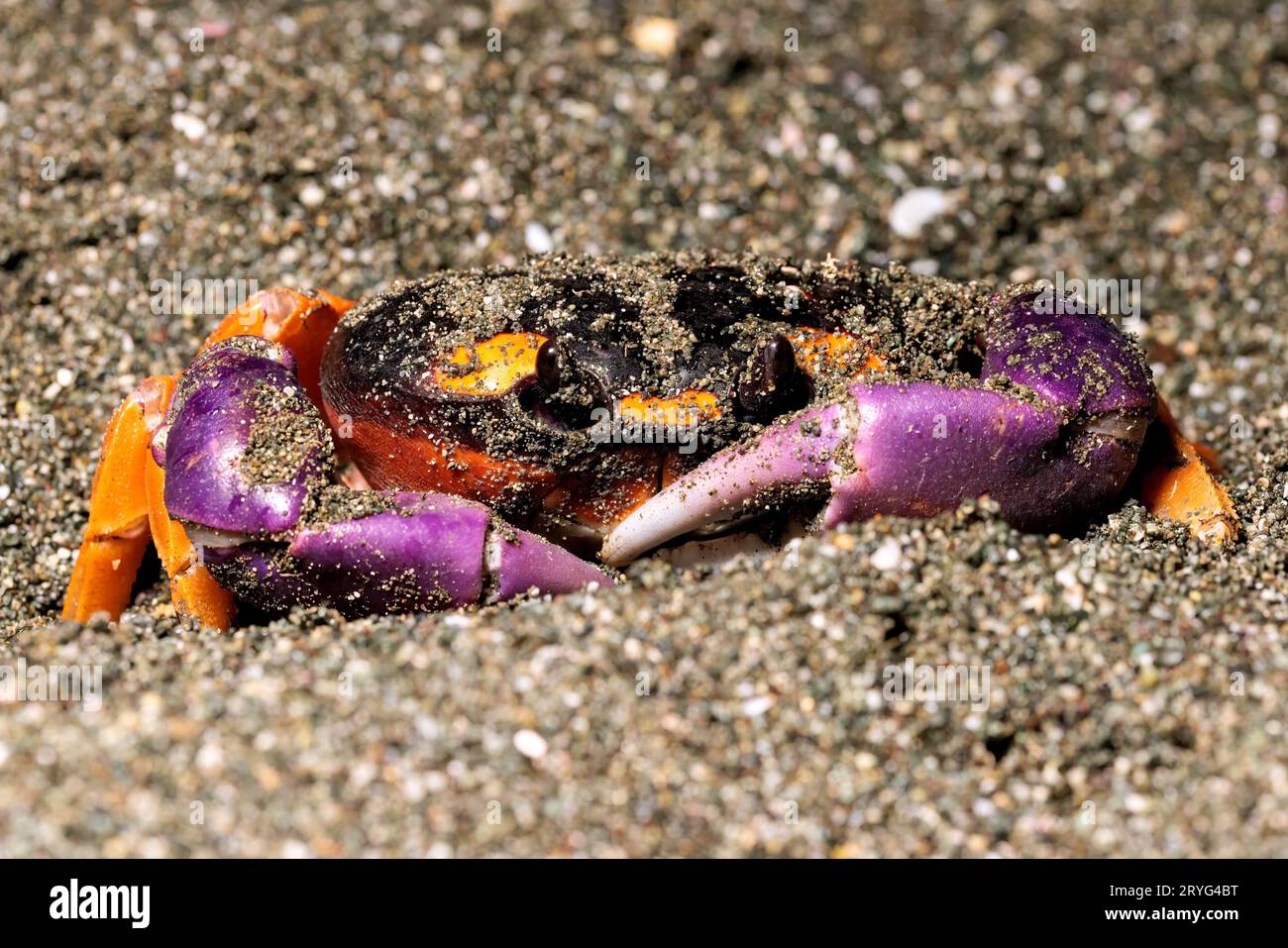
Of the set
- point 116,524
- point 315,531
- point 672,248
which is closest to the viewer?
point 315,531

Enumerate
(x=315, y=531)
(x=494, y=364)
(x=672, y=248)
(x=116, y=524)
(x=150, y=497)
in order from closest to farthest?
(x=315, y=531)
(x=494, y=364)
(x=150, y=497)
(x=116, y=524)
(x=672, y=248)

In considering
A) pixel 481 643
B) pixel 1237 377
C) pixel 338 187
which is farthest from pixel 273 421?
pixel 1237 377

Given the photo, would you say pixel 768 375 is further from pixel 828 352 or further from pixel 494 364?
pixel 494 364

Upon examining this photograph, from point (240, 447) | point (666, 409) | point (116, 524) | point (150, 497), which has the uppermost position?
point (666, 409)

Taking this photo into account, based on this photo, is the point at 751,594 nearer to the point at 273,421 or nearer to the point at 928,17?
the point at 273,421

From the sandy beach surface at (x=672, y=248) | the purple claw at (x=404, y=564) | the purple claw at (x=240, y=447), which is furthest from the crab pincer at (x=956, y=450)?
the purple claw at (x=240, y=447)

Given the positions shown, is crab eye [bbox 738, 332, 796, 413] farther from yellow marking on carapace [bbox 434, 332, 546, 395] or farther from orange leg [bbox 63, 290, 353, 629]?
orange leg [bbox 63, 290, 353, 629]

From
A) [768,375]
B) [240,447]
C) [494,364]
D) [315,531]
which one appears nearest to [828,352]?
[768,375]

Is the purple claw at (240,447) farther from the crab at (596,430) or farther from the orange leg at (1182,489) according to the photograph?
the orange leg at (1182,489)
